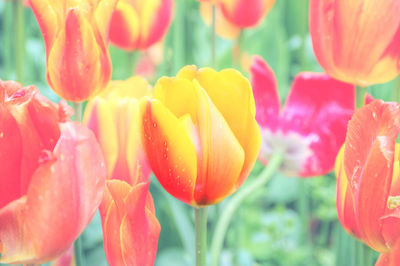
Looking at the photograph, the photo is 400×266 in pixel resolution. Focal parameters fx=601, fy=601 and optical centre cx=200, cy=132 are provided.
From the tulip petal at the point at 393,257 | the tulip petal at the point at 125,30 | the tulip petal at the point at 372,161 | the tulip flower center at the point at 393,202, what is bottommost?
the tulip petal at the point at 393,257

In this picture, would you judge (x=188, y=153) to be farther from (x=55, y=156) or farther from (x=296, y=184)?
(x=296, y=184)

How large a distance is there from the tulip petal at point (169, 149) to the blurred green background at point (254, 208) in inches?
12.3

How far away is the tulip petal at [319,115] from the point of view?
63 centimetres

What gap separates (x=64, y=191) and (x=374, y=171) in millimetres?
195

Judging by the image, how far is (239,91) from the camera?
417 mm

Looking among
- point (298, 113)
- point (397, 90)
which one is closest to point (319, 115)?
point (298, 113)

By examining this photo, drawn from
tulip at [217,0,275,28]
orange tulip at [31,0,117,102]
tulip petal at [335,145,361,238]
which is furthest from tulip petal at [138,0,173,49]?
tulip petal at [335,145,361,238]

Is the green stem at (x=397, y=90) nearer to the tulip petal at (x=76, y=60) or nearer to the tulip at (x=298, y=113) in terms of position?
the tulip at (x=298, y=113)

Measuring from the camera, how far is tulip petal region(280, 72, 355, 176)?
63cm

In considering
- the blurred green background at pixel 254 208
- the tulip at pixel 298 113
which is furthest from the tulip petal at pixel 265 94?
the blurred green background at pixel 254 208

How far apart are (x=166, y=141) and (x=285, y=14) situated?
156 cm

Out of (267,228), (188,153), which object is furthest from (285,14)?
(188,153)

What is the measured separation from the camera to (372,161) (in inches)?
15.2

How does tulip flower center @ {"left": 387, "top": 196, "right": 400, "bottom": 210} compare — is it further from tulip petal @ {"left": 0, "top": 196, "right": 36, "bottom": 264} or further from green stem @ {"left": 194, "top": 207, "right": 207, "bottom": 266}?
tulip petal @ {"left": 0, "top": 196, "right": 36, "bottom": 264}
